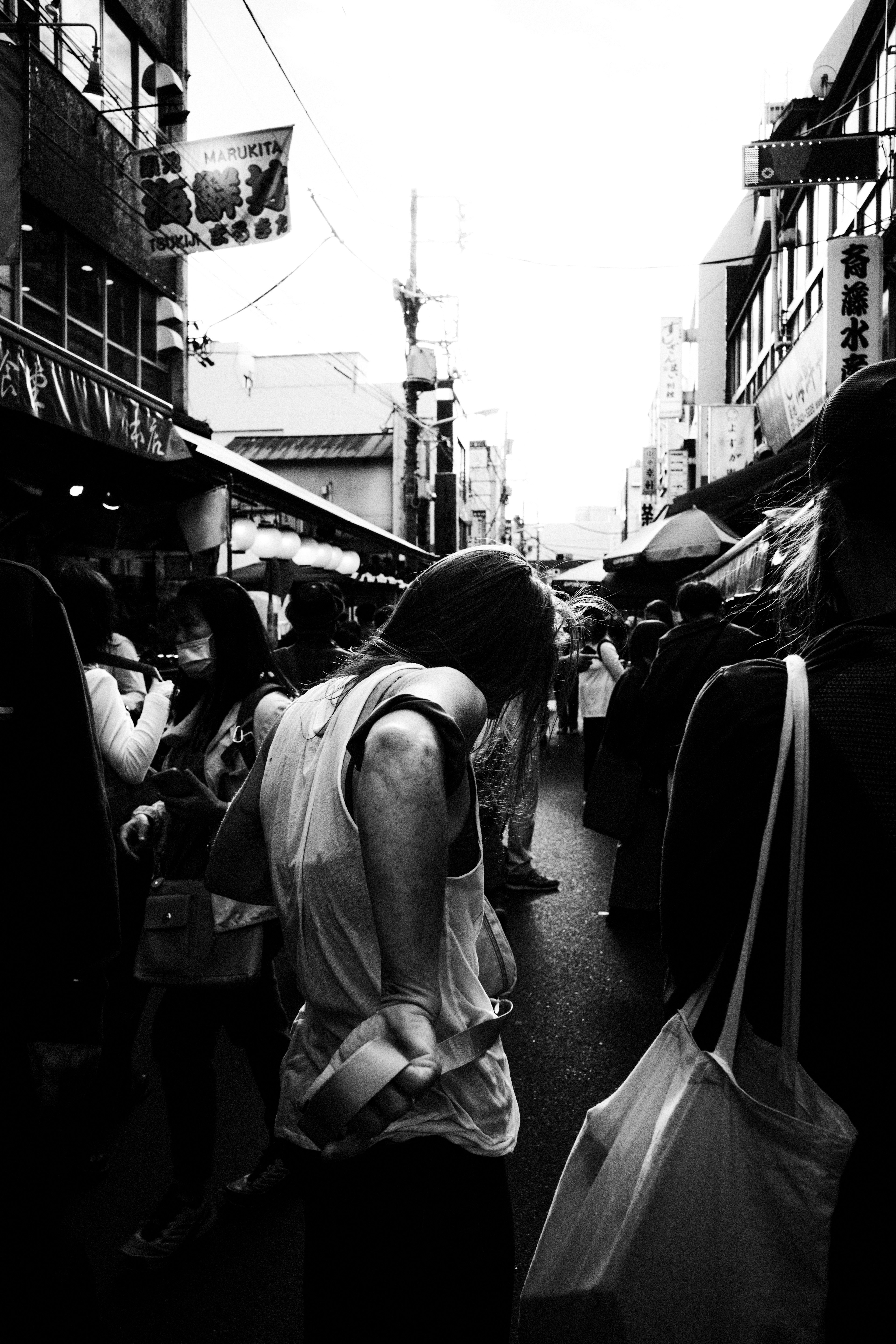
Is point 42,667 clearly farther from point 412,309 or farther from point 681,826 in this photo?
point 412,309

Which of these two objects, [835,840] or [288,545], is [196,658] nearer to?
[835,840]

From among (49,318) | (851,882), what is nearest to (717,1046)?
(851,882)

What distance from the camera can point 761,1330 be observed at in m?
1.10

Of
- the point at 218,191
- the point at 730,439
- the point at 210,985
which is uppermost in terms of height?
the point at 218,191

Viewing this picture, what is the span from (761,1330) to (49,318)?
13491mm

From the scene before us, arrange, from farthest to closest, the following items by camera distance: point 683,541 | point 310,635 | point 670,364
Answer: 1. point 670,364
2. point 683,541
3. point 310,635

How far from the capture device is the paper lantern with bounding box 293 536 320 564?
14.6 m

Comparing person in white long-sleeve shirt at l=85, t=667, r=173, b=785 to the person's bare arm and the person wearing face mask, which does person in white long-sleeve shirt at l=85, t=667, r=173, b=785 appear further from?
the person's bare arm

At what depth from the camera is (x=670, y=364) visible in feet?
121

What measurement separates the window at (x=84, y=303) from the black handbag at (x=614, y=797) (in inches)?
348

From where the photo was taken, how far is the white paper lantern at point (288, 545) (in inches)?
534

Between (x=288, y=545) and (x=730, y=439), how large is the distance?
974 centimetres

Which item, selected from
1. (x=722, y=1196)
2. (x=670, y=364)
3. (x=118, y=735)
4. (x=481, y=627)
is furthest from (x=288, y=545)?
(x=670, y=364)

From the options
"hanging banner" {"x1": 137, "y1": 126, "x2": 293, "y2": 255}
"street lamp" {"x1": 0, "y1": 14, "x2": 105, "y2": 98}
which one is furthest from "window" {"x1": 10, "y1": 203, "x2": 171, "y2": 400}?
"street lamp" {"x1": 0, "y1": 14, "x2": 105, "y2": 98}
